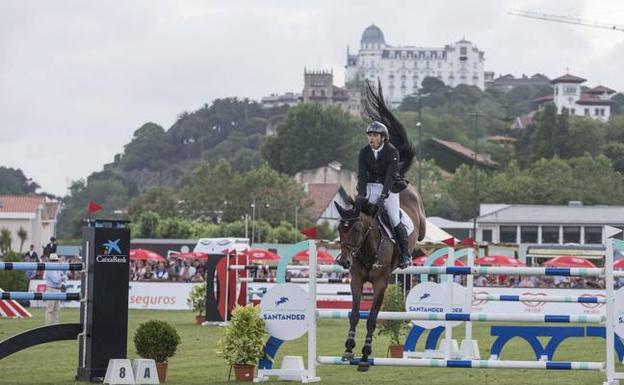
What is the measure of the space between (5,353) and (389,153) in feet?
15.2

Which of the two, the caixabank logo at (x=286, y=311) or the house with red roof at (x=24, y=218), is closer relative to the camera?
the caixabank logo at (x=286, y=311)

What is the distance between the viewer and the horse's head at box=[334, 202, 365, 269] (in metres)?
12.8

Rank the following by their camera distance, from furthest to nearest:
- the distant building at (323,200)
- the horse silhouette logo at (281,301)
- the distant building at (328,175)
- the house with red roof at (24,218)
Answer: the distant building at (328,175) → the distant building at (323,200) → the house with red roof at (24,218) → the horse silhouette logo at (281,301)

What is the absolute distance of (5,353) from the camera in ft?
43.8

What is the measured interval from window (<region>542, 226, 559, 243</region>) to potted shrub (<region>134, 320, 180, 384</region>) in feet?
262

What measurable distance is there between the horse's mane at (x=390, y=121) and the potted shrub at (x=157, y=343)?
3303 mm

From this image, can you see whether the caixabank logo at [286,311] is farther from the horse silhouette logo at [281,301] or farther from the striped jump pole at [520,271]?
the striped jump pole at [520,271]

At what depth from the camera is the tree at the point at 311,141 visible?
146m

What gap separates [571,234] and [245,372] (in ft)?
262

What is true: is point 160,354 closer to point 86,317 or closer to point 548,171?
point 86,317

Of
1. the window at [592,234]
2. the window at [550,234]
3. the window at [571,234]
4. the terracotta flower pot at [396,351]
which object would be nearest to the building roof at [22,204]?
the window at [550,234]

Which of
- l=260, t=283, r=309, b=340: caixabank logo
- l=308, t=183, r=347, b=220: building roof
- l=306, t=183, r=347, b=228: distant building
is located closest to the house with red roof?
l=306, t=183, r=347, b=228: distant building

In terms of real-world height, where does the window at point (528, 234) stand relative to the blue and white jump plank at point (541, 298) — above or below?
above

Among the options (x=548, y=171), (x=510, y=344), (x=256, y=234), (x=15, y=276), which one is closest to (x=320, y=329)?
(x=510, y=344)
